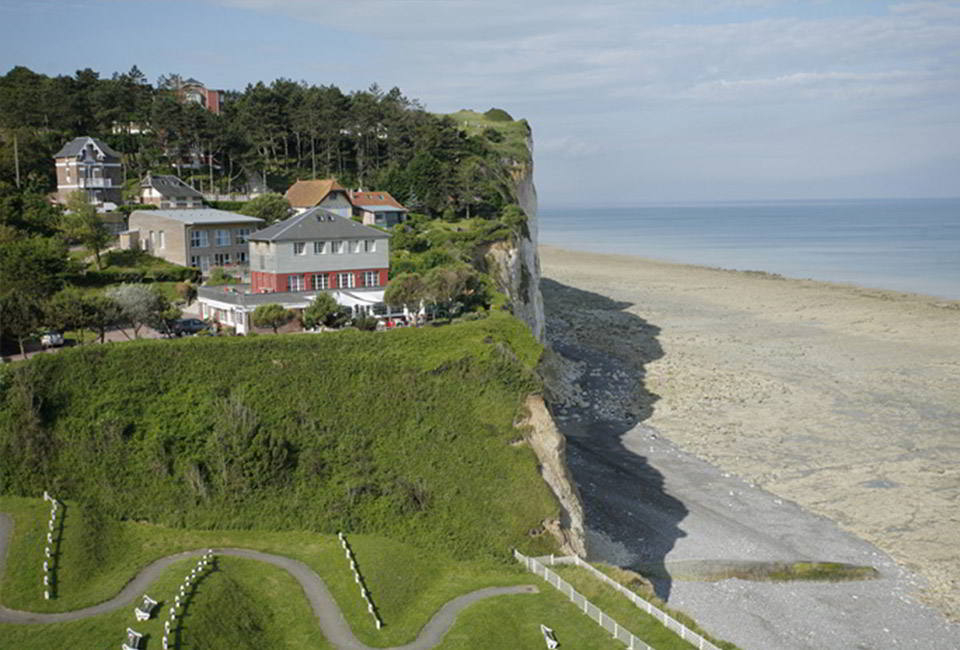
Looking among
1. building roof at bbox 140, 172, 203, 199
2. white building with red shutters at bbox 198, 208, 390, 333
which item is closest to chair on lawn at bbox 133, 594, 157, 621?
white building with red shutters at bbox 198, 208, 390, 333

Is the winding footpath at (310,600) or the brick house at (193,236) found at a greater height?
the brick house at (193,236)

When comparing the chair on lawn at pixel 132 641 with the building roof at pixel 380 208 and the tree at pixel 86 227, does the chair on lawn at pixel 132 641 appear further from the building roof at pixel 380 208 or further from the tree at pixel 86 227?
the building roof at pixel 380 208

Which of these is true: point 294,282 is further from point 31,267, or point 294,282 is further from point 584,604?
point 584,604

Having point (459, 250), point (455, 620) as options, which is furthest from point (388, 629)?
point (459, 250)

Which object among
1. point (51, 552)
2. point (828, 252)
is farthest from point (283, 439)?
point (828, 252)

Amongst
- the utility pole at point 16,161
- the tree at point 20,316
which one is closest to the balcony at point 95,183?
the utility pole at point 16,161

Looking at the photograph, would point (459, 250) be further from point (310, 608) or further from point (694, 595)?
point (310, 608)
